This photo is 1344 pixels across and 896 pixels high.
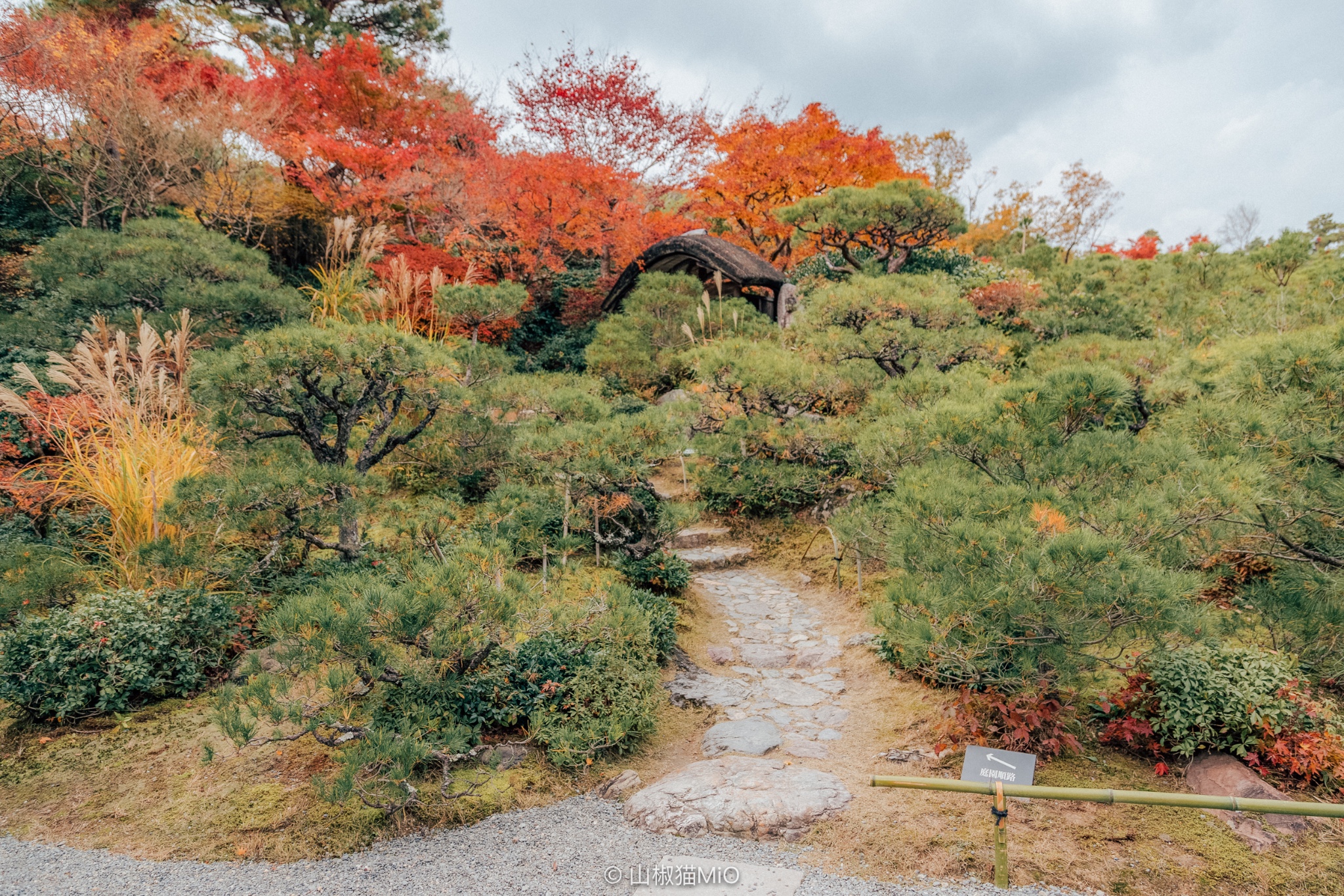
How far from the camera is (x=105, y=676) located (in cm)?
350

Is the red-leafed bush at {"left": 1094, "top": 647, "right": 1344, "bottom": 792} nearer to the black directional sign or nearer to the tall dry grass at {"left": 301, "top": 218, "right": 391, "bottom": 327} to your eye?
the black directional sign

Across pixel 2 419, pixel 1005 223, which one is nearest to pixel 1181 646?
pixel 2 419

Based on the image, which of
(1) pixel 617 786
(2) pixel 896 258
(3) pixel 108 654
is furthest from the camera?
(2) pixel 896 258

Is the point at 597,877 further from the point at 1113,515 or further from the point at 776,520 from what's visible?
the point at 776,520

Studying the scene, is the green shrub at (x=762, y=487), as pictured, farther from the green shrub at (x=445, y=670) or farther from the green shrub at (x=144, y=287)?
the green shrub at (x=144, y=287)

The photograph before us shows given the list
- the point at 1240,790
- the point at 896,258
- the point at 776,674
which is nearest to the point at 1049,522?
the point at 1240,790

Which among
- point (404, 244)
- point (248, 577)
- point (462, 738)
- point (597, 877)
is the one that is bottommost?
point (597, 877)

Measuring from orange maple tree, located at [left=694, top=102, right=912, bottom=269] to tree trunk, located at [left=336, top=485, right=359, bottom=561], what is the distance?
406 inches

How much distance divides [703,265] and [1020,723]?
31.6 feet

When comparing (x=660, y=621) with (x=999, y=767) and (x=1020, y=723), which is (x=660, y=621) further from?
(x=999, y=767)

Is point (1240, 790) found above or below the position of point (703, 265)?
below

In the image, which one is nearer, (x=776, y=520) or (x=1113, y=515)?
(x=1113, y=515)

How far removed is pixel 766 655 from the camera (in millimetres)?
4926

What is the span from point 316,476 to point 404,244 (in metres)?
A: 8.90
